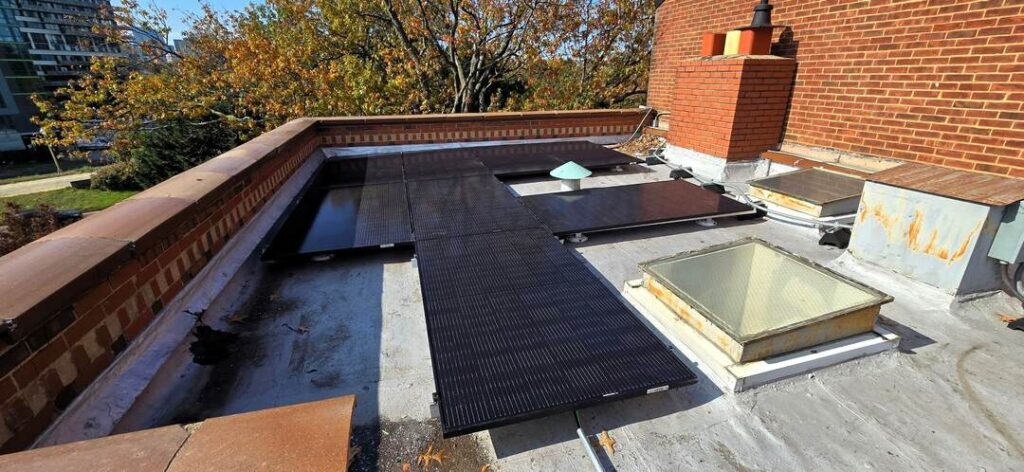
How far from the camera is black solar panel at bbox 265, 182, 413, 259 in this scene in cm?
321

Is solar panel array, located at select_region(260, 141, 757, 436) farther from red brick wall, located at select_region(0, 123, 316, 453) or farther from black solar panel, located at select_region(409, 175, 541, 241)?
red brick wall, located at select_region(0, 123, 316, 453)

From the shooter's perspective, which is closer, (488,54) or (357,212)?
(357,212)

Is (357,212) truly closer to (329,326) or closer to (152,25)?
(329,326)

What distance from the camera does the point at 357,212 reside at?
12.9 feet

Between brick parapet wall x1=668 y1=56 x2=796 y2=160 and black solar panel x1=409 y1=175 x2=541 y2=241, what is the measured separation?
2827 millimetres

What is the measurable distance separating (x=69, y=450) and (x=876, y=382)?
123 inches

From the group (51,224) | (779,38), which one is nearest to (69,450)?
(779,38)

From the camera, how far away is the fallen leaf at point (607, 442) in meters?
1.72

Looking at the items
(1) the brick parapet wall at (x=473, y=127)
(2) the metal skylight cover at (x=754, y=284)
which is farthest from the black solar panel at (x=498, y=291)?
(1) the brick parapet wall at (x=473, y=127)

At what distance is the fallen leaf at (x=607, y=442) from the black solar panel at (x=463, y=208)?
6.30ft

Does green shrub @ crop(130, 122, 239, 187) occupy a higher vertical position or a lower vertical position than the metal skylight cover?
lower

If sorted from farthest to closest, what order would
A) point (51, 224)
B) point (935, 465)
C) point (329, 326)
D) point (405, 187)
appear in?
point (51, 224)
point (405, 187)
point (329, 326)
point (935, 465)

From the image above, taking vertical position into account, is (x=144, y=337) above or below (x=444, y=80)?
below

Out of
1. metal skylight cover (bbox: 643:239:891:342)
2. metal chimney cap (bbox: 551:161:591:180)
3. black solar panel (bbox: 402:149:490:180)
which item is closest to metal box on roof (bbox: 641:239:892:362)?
metal skylight cover (bbox: 643:239:891:342)
